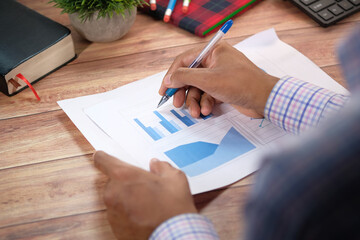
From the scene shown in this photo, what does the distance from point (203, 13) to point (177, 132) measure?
1.33ft

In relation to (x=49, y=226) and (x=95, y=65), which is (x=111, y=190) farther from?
(x=95, y=65)

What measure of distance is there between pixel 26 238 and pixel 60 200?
0.08 meters

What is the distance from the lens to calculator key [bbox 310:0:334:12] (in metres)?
1.04

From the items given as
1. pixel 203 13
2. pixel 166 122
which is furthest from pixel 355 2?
pixel 166 122

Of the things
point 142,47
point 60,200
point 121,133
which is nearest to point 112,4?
point 142,47

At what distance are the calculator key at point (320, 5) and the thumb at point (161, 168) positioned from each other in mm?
637

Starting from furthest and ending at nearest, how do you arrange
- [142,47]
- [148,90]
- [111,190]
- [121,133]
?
[142,47] → [148,90] → [121,133] → [111,190]

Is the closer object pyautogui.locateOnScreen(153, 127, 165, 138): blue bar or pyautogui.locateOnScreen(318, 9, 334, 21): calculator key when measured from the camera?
pyautogui.locateOnScreen(153, 127, 165, 138): blue bar

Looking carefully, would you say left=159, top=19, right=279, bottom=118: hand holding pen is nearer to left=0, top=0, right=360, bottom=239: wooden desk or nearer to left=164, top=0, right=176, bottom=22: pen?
left=0, top=0, right=360, bottom=239: wooden desk

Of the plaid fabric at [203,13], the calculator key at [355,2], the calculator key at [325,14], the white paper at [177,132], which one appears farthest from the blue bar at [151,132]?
the calculator key at [355,2]

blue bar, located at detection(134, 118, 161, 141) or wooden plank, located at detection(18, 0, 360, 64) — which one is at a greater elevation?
wooden plank, located at detection(18, 0, 360, 64)

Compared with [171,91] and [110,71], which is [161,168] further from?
[110,71]

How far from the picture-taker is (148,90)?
2.77 feet

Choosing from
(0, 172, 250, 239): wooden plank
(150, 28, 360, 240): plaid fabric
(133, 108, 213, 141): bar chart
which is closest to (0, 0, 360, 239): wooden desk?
(0, 172, 250, 239): wooden plank
